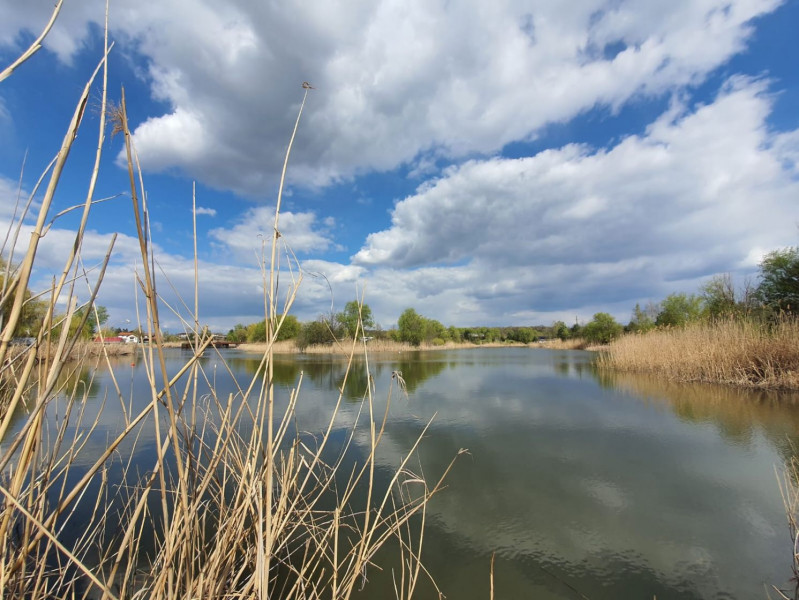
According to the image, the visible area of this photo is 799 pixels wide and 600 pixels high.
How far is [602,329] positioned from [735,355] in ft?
103

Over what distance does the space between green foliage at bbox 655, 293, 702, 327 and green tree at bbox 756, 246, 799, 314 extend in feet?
35.5

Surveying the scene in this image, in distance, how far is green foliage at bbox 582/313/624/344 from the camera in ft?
126

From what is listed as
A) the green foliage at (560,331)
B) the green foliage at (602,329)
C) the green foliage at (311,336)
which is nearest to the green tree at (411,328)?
the green foliage at (311,336)

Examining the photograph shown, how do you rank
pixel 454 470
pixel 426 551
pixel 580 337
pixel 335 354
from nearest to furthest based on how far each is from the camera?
pixel 426 551 → pixel 454 470 → pixel 335 354 → pixel 580 337

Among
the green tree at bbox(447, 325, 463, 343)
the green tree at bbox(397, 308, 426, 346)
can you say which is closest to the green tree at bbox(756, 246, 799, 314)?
the green tree at bbox(397, 308, 426, 346)

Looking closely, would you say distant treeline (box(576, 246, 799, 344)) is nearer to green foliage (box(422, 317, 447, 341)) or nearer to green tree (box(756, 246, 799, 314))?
green tree (box(756, 246, 799, 314))

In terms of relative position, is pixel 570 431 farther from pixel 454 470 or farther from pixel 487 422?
pixel 454 470

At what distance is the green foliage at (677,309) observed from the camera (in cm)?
2700

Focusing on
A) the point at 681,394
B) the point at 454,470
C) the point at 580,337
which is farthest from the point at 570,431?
the point at 580,337

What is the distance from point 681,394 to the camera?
9.74 meters

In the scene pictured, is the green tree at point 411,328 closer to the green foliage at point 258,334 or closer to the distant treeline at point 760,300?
the green foliage at point 258,334

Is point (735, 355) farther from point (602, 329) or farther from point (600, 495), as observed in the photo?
point (602, 329)

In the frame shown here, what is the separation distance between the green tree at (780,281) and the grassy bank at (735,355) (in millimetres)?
3741

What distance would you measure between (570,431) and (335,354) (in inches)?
947
